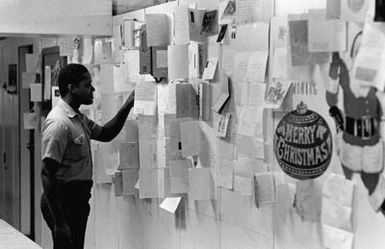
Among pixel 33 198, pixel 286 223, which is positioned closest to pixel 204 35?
pixel 286 223

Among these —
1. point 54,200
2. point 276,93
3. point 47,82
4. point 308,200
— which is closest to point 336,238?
point 308,200

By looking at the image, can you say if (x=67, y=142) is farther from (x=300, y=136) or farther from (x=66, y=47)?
(x=300, y=136)

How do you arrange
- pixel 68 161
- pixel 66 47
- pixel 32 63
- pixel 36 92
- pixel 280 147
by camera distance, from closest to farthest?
pixel 280 147
pixel 68 161
pixel 66 47
pixel 36 92
pixel 32 63

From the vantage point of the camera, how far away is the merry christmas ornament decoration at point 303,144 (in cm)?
260

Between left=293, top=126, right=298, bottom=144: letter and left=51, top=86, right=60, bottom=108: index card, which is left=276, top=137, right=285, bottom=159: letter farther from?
left=51, top=86, right=60, bottom=108: index card

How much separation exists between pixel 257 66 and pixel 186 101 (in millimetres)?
654

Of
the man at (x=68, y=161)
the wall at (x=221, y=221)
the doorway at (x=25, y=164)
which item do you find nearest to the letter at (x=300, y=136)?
the wall at (x=221, y=221)

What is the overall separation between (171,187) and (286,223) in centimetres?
97

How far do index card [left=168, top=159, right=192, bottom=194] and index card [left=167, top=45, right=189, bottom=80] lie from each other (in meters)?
0.45

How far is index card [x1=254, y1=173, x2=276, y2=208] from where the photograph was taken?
2924mm

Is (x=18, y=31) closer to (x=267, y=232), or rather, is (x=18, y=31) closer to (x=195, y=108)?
(x=195, y=108)

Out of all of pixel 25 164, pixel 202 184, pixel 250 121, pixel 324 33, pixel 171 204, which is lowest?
pixel 25 164

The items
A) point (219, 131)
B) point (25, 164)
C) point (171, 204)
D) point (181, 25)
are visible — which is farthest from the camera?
point (25, 164)

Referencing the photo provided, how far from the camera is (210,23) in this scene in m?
3.38
